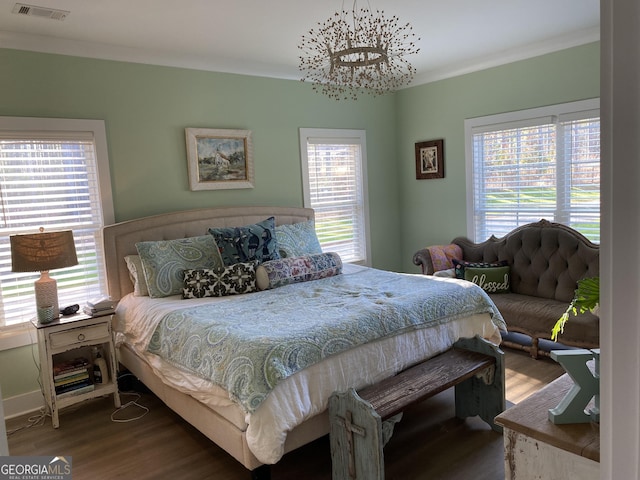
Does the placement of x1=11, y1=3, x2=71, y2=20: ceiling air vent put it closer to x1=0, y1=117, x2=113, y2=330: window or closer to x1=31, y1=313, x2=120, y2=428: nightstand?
x1=0, y1=117, x2=113, y2=330: window

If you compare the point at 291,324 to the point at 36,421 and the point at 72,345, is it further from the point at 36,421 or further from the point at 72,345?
the point at 36,421

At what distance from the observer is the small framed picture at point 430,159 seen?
5.26 m

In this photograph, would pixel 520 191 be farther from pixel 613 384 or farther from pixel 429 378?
pixel 613 384

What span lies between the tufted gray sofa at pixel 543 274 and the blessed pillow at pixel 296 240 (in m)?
1.16

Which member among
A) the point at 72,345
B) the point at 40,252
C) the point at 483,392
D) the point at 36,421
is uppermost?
the point at 40,252

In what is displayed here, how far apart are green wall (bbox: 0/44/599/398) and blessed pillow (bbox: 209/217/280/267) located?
1.81 ft

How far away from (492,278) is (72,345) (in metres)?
3.39

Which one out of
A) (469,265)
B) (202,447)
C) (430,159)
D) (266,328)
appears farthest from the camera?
(430,159)

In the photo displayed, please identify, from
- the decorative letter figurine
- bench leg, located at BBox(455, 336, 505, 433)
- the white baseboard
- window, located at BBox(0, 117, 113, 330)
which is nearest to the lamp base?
window, located at BBox(0, 117, 113, 330)

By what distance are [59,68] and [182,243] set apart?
1509 millimetres

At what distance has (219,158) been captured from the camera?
14.1 feet

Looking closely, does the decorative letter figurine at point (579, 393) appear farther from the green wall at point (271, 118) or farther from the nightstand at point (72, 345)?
the green wall at point (271, 118)

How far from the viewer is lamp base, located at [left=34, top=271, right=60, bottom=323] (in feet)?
10.2

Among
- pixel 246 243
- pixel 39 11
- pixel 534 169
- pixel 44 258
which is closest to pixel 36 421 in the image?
pixel 44 258
